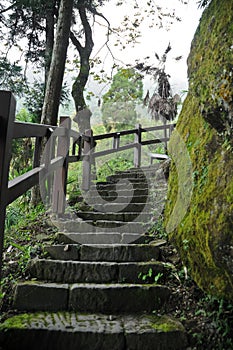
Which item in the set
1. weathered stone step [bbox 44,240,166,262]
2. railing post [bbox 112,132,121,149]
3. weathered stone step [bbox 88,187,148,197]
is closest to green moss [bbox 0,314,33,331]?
weathered stone step [bbox 44,240,166,262]

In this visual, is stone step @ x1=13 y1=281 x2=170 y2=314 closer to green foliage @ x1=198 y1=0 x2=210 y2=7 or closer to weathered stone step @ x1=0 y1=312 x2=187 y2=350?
weathered stone step @ x1=0 y1=312 x2=187 y2=350

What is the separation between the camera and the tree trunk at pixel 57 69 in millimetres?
4863

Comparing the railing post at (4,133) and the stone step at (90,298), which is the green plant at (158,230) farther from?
the railing post at (4,133)

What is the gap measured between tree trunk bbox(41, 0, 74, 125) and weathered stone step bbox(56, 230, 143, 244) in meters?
2.28

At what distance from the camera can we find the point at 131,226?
344 centimetres

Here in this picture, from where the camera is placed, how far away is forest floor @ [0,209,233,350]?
1.97m

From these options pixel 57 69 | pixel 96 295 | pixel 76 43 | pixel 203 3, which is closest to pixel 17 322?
pixel 96 295

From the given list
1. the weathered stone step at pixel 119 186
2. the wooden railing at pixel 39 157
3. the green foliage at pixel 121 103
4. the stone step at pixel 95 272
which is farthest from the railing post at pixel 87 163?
the green foliage at pixel 121 103

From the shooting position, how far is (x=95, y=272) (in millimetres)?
2576

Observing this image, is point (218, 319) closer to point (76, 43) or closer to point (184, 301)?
point (184, 301)

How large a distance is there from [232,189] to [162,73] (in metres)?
7.68

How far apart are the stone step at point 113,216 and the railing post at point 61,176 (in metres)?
0.26

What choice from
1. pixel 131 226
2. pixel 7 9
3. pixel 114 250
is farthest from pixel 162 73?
pixel 114 250

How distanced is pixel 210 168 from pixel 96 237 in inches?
59.7
